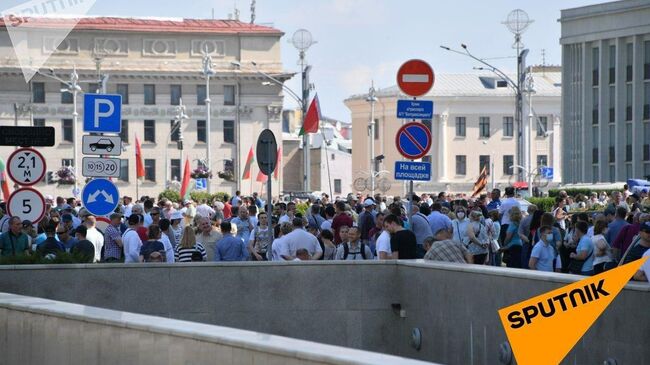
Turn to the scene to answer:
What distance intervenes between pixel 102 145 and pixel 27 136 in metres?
2.83

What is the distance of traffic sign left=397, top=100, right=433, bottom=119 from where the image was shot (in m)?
19.8

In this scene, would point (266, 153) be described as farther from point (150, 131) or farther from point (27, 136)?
point (150, 131)

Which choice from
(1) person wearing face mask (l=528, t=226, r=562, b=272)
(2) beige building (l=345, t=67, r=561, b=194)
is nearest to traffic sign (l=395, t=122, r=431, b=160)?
(1) person wearing face mask (l=528, t=226, r=562, b=272)

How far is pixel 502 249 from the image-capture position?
24641mm

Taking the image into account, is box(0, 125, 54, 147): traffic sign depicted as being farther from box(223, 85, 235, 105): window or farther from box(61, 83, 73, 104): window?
box(223, 85, 235, 105): window

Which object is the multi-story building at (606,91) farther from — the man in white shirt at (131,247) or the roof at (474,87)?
the man in white shirt at (131,247)

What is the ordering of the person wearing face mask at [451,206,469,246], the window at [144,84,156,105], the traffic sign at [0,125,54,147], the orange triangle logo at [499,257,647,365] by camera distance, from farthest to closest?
the window at [144,84,156,105]
the person wearing face mask at [451,206,469,246]
the traffic sign at [0,125,54,147]
the orange triangle logo at [499,257,647,365]

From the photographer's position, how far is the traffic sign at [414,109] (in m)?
19.8

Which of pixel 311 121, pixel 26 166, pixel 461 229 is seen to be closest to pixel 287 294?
pixel 26 166

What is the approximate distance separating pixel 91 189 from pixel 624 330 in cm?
1036

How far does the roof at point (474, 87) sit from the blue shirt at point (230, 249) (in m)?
105

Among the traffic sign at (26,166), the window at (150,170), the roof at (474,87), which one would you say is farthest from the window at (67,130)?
the traffic sign at (26,166)

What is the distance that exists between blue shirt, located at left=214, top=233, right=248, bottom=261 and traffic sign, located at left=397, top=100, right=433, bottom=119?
2633mm

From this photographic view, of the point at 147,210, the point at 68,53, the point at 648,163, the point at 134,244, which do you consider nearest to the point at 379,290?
the point at 134,244
